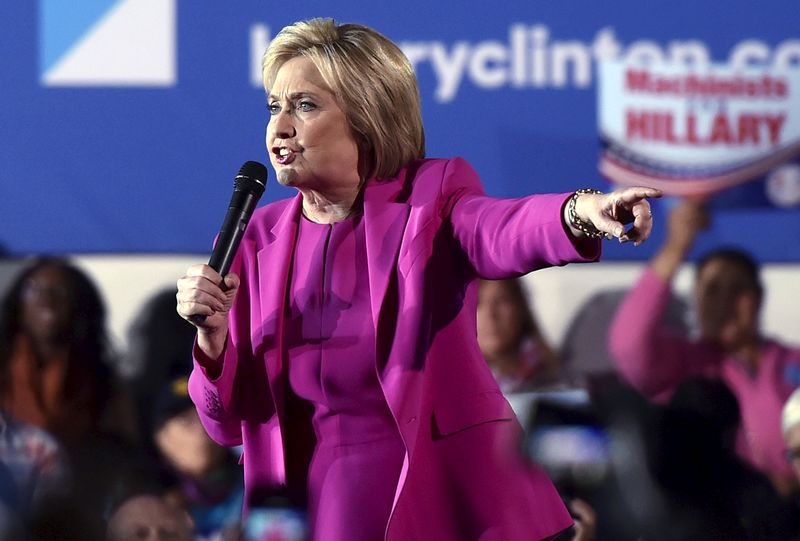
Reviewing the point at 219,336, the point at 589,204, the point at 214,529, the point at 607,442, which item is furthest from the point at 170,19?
the point at 589,204

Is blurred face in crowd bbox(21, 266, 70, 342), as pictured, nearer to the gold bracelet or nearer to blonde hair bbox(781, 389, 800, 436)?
blonde hair bbox(781, 389, 800, 436)

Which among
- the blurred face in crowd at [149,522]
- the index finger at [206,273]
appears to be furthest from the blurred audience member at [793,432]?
the index finger at [206,273]

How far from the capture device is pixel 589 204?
1.79 m

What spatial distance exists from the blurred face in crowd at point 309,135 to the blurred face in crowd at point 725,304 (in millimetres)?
2134

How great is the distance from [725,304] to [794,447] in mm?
467

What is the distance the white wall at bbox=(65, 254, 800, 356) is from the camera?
4.02 m

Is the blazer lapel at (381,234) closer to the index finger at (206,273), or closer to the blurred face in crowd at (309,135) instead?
the blurred face in crowd at (309,135)

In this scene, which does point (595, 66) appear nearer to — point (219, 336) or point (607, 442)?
point (607, 442)

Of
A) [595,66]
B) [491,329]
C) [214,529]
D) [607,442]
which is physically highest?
[595,66]

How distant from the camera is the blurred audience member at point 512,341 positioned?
13.1 feet

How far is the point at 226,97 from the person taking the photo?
4.09 m

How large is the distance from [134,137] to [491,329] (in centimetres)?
125

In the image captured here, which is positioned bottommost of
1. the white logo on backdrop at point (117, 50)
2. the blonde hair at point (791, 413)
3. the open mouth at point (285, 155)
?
the blonde hair at point (791, 413)

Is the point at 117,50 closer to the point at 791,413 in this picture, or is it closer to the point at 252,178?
the point at 252,178
